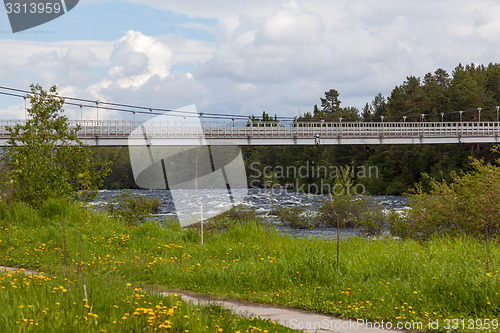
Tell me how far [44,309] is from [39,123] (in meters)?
12.5

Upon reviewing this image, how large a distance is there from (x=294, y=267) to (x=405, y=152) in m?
67.6

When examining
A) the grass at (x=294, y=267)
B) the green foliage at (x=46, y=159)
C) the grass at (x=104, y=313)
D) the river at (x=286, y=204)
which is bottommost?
the river at (x=286, y=204)

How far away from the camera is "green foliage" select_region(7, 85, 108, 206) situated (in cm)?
1488

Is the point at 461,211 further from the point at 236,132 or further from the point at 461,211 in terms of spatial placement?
the point at 236,132

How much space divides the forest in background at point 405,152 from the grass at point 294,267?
47216 mm

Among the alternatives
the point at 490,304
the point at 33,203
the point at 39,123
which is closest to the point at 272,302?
the point at 490,304

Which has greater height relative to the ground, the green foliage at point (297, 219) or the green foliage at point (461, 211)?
the green foliage at point (461, 211)

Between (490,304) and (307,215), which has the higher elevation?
(490,304)

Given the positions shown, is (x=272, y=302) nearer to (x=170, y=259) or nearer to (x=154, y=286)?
(x=154, y=286)

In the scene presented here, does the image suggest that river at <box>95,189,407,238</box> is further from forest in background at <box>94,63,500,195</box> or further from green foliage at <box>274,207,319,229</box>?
forest in background at <box>94,63,500,195</box>

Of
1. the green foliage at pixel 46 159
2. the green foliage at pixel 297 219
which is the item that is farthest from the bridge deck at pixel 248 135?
the green foliage at pixel 46 159

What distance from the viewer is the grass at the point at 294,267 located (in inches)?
254

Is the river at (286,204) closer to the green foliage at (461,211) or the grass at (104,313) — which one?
the green foliage at (461,211)

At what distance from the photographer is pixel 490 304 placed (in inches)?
246
